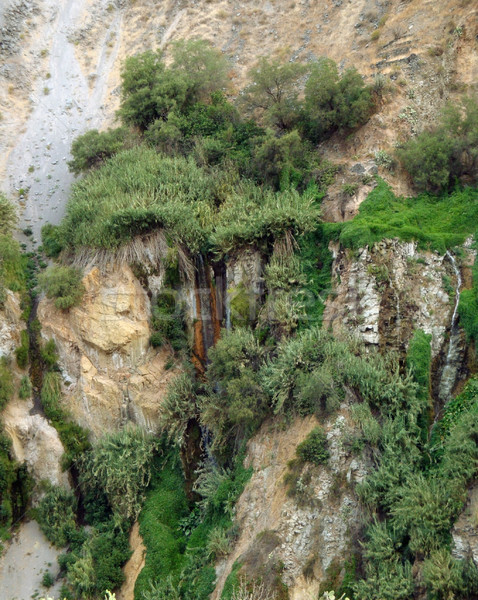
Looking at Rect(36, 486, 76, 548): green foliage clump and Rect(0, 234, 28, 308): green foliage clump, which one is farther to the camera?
Rect(0, 234, 28, 308): green foliage clump

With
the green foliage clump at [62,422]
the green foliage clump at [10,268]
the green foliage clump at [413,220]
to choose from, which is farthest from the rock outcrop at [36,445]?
the green foliage clump at [413,220]

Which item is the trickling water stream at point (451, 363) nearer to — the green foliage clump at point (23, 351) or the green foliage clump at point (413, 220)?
the green foliage clump at point (413, 220)

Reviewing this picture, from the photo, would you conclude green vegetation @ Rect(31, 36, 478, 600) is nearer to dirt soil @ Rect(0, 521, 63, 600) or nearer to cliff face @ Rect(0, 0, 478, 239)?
dirt soil @ Rect(0, 521, 63, 600)

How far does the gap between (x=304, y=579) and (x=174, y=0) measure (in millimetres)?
31700

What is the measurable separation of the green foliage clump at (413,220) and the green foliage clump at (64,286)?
7.95 meters

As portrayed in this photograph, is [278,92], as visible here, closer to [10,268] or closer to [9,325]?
[10,268]

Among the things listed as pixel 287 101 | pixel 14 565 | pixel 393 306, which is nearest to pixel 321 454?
pixel 393 306

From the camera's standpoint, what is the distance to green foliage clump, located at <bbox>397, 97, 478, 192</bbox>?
18.6 metres

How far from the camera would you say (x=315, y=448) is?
47.1 ft

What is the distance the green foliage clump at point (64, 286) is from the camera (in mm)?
18531

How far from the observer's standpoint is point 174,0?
34.2m

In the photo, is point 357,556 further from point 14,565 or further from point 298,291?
point 14,565

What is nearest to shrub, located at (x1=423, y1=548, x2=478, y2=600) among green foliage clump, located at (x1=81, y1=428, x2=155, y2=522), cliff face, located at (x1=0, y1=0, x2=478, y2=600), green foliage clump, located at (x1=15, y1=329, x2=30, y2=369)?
cliff face, located at (x1=0, y1=0, x2=478, y2=600)

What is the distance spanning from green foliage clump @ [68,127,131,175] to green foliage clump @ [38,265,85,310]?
21.4 ft
